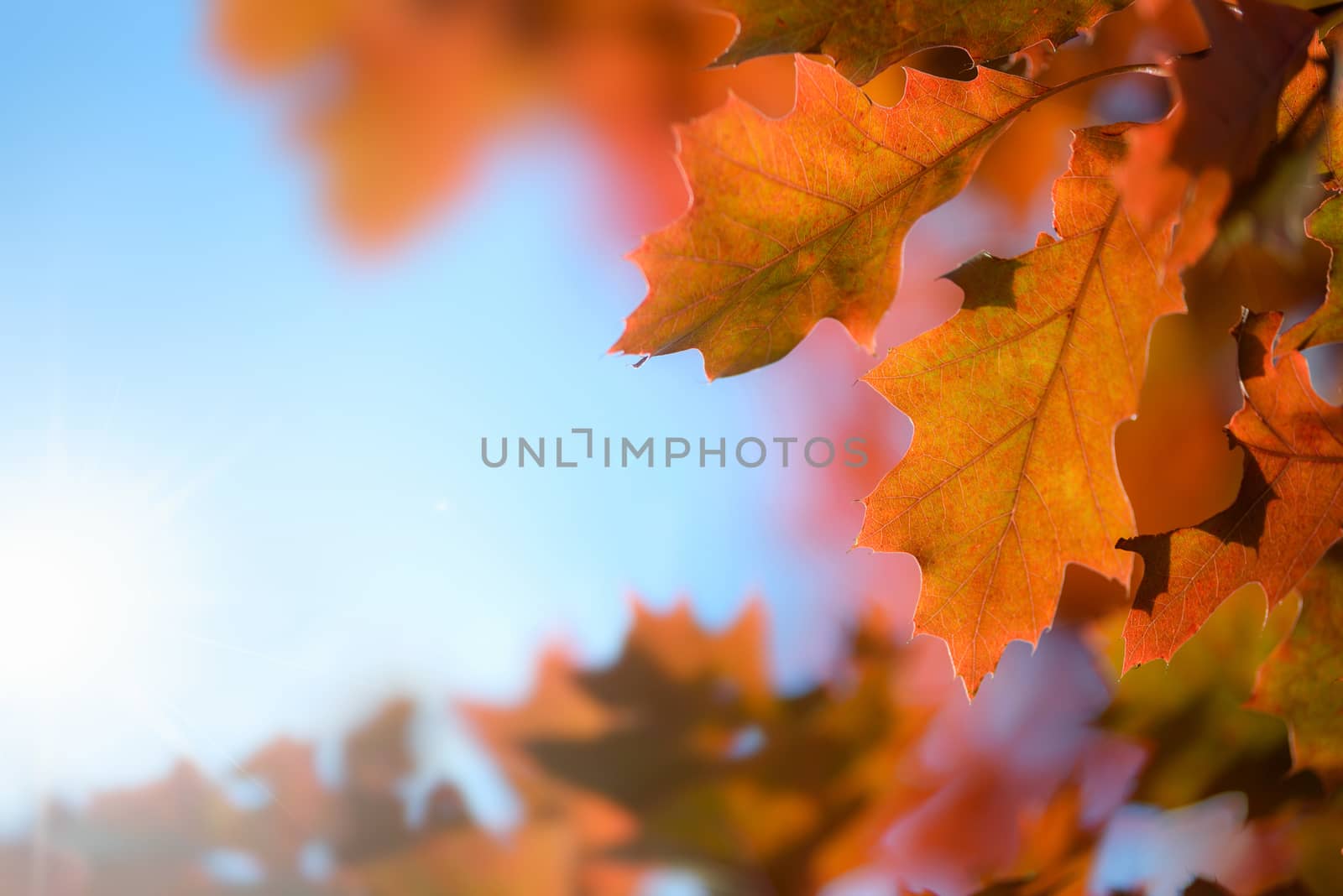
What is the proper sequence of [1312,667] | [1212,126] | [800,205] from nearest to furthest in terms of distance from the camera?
1. [1212,126]
2. [800,205]
3. [1312,667]

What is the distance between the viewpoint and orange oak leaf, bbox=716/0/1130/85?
0.95ft

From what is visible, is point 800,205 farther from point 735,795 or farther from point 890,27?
point 735,795

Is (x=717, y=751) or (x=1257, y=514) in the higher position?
(x=717, y=751)

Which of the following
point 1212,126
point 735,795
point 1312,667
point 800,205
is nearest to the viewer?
point 1212,126

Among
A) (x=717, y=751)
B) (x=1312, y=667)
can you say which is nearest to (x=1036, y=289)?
(x=1312, y=667)

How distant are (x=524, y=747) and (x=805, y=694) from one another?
405mm

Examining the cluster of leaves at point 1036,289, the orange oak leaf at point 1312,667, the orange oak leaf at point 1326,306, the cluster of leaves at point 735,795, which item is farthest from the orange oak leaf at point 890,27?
the cluster of leaves at point 735,795

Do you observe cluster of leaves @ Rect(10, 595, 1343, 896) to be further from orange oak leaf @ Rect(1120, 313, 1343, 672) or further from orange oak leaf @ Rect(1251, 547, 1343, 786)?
orange oak leaf @ Rect(1120, 313, 1343, 672)

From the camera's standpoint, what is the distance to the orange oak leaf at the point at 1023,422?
0.34m

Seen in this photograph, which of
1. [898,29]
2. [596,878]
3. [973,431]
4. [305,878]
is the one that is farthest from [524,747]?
[898,29]

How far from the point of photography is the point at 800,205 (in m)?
0.32

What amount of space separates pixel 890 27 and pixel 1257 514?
0.27m

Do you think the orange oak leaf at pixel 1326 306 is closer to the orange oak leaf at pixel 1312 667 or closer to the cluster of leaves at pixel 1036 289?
the cluster of leaves at pixel 1036 289

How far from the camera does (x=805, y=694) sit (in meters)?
1.10
